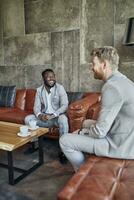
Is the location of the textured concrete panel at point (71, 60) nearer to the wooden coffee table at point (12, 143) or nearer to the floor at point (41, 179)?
the floor at point (41, 179)

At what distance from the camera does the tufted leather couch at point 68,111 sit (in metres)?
2.69

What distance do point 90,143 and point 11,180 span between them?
906 millimetres

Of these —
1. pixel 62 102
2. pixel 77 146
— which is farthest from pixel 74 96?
pixel 77 146

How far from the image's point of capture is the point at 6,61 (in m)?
4.39

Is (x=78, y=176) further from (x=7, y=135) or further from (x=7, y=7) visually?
(x=7, y=7)

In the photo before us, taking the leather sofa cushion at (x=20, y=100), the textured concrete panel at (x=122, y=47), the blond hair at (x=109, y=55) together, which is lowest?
the leather sofa cushion at (x=20, y=100)

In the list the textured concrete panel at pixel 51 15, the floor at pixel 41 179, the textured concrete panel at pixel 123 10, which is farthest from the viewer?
the textured concrete panel at pixel 51 15

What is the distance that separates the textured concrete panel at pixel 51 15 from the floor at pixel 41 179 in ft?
6.93

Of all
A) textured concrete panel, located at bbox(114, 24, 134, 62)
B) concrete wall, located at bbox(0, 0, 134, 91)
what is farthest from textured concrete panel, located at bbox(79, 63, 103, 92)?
textured concrete panel, located at bbox(114, 24, 134, 62)

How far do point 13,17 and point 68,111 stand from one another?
7.78 feet

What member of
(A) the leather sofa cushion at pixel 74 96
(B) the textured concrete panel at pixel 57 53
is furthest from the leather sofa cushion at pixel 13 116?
(B) the textured concrete panel at pixel 57 53

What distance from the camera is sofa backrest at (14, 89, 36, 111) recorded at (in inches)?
150

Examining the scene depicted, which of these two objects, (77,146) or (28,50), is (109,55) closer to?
(77,146)

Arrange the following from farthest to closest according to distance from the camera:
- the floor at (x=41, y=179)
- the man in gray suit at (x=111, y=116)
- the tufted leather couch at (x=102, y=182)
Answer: the floor at (x=41, y=179) → the man in gray suit at (x=111, y=116) → the tufted leather couch at (x=102, y=182)
